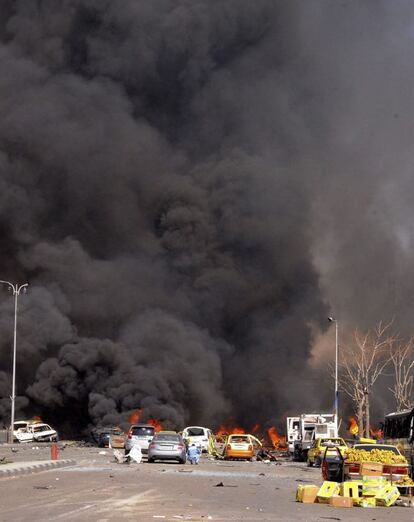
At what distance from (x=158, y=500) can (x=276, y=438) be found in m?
50.6

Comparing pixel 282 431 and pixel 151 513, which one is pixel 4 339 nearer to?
pixel 282 431

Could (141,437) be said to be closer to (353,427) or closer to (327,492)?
(327,492)

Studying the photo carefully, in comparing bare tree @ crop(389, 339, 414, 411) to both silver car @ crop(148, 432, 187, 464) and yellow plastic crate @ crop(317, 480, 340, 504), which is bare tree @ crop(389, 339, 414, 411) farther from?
yellow plastic crate @ crop(317, 480, 340, 504)

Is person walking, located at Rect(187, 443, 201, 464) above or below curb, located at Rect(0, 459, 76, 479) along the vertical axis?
above

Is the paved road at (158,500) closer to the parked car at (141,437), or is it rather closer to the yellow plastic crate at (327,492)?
the yellow plastic crate at (327,492)

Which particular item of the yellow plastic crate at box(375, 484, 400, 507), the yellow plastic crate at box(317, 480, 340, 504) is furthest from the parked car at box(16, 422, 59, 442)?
the yellow plastic crate at box(375, 484, 400, 507)

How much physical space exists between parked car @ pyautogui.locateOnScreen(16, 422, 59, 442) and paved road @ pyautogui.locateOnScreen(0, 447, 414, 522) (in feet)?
119

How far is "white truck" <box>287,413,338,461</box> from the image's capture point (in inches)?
2042

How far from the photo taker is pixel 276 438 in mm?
69375

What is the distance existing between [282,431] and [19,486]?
48404 millimetres

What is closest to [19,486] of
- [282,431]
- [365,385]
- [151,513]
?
[151,513]

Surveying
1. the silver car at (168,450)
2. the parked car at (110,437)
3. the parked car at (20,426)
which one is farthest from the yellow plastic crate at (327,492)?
the parked car at (20,426)

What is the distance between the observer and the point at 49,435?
66750 millimetres

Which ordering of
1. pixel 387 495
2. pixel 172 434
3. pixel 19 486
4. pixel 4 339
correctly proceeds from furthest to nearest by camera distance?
pixel 4 339
pixel 172 434
pixel 19 486
pixel 387 495
